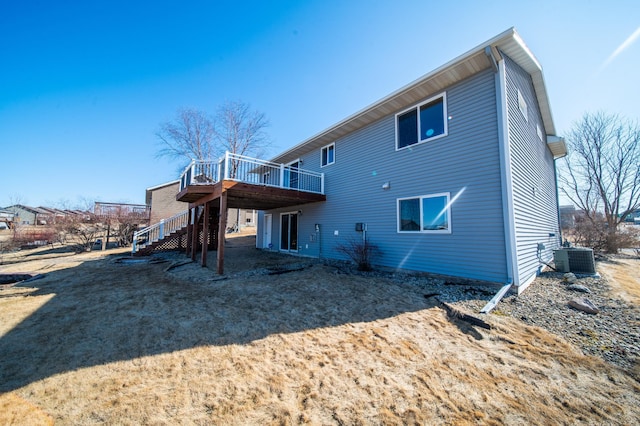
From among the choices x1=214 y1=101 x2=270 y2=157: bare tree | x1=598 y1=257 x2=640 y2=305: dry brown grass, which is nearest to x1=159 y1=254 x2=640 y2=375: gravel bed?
x1=598 y1=257 x2=640 y2=305: dry brown grass

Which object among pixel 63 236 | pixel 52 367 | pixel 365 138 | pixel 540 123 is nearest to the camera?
pixel 52 367

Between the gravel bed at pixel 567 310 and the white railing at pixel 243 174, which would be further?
the white railing at pixel 243 174

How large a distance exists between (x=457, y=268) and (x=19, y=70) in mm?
16378

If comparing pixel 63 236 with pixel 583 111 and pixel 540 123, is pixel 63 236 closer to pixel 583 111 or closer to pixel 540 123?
pixel 540 123

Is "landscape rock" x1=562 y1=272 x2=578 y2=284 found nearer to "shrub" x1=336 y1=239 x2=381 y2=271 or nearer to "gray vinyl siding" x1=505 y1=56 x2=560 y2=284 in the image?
"gray vinyl siding" x1=505 y1=56 x2=560 y2=284

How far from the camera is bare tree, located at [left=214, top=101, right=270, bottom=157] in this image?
67.6 feet

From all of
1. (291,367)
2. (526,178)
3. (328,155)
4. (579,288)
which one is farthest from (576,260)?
(291,367)

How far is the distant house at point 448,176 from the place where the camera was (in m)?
5.36

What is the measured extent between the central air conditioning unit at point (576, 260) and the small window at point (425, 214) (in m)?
4.27

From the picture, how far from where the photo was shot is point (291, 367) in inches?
98.8

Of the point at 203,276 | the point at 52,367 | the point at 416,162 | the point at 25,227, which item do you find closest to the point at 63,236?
the point at 25,227

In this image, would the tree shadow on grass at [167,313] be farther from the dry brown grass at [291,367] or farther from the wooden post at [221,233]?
the wooden post at [221,233]

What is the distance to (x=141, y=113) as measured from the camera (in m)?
12.7

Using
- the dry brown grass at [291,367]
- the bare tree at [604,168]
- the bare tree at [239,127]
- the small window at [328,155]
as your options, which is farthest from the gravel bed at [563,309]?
the bare tree at [239,127]
